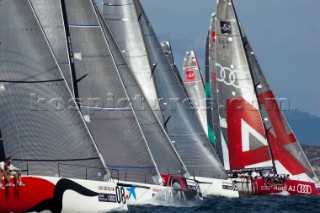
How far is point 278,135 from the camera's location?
48.8 m

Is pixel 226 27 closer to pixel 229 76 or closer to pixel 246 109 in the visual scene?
pixel 229 76

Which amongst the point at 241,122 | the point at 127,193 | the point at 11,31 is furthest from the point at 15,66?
the point at 241,122

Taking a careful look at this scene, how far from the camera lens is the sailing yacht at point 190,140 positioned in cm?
4106

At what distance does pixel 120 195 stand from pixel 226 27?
22148mm

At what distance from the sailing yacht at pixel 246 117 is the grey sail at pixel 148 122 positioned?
39.8 ft

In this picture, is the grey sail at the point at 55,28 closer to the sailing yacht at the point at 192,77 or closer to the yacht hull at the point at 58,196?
the yacht hull at the point at 58,196

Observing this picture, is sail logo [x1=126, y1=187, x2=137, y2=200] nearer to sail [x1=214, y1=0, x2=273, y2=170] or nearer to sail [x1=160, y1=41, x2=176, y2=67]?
sail [x1=214, y1=0, x2=273, y2=170]

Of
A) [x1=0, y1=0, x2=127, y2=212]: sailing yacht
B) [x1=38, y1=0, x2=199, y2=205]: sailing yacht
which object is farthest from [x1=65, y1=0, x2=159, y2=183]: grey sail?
[x1=0, y1=0, x2=127, y2=212]: sailing yacht

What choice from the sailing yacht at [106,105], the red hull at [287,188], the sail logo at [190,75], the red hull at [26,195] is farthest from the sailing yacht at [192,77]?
the red hull at [26,195]

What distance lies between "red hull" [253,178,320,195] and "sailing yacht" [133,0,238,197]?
3.84 meters

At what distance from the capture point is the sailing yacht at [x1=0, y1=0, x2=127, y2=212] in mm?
26469

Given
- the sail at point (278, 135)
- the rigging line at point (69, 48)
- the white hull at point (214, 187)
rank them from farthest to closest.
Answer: the sail at point (278, 135)
the white hull at point (214, 187)
the rigging line at point (69, 48)

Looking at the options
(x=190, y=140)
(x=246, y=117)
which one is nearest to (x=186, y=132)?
(x=190, y=140)

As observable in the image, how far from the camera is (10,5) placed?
88.5 ft
